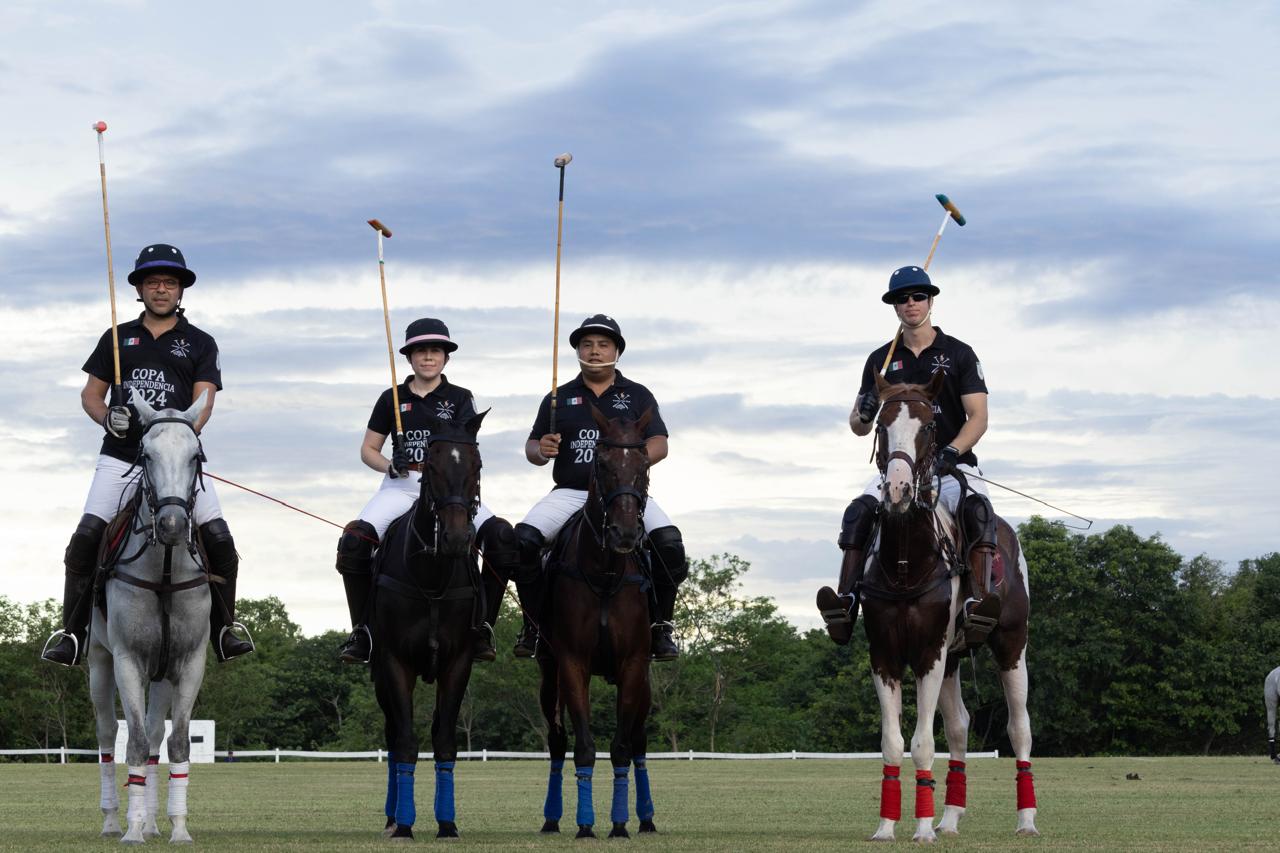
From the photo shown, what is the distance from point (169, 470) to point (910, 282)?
224 inches

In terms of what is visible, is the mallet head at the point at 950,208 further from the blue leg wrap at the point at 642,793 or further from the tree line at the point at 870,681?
the tree line at the point at 870,681

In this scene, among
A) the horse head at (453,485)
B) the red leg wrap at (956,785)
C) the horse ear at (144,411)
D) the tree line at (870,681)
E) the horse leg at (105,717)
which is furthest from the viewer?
the tree line at (870,681)

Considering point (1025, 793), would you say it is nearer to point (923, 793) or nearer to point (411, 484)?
point (923, 793)

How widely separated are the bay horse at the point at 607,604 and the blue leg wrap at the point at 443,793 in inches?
36.8

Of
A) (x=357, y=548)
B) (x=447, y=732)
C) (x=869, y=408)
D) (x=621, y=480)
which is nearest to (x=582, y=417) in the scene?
(x=621, y=480)

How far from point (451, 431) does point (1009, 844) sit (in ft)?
15.8

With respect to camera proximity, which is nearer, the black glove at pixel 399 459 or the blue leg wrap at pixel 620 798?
the blue leg wrap at pixel 620 798

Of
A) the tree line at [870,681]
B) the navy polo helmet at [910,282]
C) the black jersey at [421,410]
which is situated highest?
the navy polo helmet at [910,282]

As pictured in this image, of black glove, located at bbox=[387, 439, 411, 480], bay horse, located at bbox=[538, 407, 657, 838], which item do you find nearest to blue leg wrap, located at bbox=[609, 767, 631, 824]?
bay horse, located at bbox=[538, 407, 657, 838]

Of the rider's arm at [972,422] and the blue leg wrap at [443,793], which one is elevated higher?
the rider's arm at [972,422]

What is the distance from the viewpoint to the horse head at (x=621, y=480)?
1144cm

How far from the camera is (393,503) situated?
13047mm

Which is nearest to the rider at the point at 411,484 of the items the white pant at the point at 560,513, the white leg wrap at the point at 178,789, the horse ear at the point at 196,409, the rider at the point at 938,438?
the white pant at the point at 560,513

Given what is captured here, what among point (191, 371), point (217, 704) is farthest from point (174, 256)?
point (217, 704)
